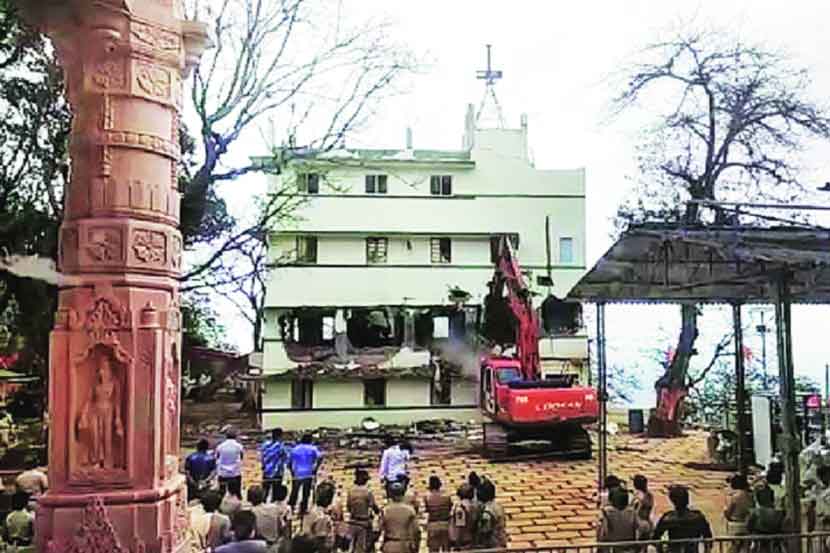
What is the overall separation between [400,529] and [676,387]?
1308 cm

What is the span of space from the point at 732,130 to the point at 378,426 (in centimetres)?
1126

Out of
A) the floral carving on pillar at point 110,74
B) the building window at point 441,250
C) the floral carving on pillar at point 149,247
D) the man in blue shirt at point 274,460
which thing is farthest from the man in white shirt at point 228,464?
the building window at point 441,250

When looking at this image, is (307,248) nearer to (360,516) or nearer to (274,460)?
(274,460)

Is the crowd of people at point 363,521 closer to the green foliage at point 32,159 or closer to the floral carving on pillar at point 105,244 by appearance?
the floral carving on pillar at point 105,244

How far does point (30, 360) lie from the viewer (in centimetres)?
1377

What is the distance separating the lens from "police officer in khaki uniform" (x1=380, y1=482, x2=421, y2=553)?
23.0ft

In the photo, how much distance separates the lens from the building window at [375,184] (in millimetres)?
24750

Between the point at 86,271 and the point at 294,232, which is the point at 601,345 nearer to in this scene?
the point at 86,271

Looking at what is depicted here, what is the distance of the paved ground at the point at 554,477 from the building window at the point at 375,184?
8.31 m

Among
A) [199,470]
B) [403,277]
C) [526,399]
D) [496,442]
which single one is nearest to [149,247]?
A: [199,470]

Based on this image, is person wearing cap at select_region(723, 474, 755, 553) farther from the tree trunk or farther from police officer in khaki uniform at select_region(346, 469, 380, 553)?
the tree trunk

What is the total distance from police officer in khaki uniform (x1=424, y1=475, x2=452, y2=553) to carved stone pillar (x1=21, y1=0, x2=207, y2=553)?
265 centimetres

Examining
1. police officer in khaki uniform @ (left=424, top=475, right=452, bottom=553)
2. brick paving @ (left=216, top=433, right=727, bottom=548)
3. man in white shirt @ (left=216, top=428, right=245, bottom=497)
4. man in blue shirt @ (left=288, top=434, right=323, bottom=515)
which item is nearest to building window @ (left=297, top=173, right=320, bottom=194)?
brick paving @ (left=216, top=433, right=727, bottom=548)

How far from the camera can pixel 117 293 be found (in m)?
5.34
